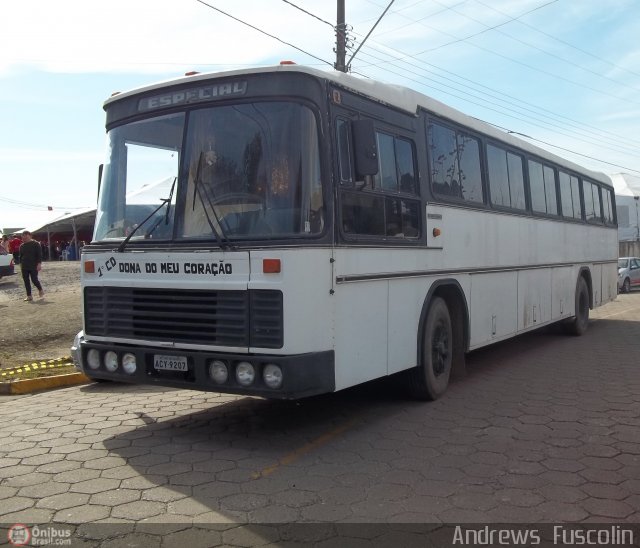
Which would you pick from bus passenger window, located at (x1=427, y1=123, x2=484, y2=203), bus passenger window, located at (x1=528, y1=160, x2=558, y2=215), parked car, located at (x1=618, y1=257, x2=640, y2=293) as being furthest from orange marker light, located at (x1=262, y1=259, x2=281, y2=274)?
parked car, located at (x1=618, y1=257, x2=640, y2=293)

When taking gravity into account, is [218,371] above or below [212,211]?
below

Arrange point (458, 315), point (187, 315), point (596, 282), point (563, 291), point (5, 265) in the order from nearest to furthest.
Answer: point (187, 315), point (458, 315), point (563, 291), point (596, 282), point (5, 265)

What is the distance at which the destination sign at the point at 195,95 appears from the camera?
5.45 m

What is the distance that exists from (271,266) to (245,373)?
0.87 metres

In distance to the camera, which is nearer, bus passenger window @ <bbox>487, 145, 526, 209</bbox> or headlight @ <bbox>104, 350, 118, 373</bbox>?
headlight @ <bbox>104, 350, 118, 373</bbox>

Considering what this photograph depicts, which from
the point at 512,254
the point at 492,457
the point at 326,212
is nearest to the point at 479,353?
the point at 512,254

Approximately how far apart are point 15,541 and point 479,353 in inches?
328

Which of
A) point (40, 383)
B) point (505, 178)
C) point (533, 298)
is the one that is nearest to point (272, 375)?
point (40, 383)

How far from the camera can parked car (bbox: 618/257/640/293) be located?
27.0 meters

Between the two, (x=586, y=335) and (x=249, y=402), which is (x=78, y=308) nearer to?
(x=249, y=402)

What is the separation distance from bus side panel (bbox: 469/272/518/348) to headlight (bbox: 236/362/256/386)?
3.62 meters

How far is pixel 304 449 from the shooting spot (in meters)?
5.53

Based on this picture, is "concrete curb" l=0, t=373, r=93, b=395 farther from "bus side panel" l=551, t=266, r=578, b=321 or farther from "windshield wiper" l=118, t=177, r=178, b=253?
"bus side panel" l=551, t=266, r=578, b=321

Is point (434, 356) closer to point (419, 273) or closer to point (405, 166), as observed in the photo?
point (419, 273)
